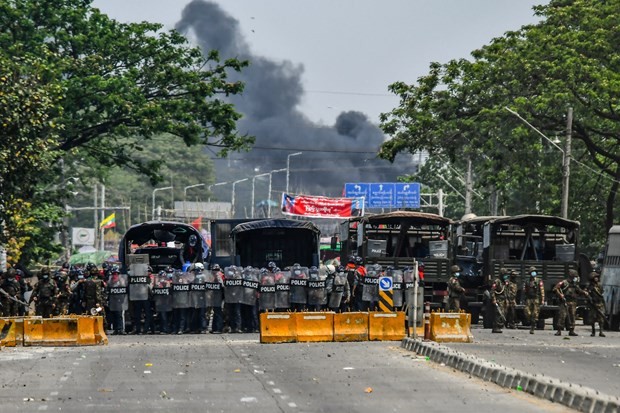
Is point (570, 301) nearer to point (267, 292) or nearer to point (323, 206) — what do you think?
point (267, 292)

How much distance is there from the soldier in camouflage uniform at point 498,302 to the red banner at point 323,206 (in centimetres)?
6091

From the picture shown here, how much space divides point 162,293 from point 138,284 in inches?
25.8

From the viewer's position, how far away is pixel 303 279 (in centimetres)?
3541

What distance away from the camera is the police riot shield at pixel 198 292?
34.7m

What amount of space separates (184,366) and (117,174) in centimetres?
13023

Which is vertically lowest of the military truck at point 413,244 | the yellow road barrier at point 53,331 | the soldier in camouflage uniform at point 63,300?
the yellow road barrier at point 53,331

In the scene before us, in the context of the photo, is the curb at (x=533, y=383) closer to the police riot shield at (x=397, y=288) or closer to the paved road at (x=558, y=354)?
the paved road at (x=558, y=354)

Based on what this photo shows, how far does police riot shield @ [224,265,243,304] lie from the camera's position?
34875mm

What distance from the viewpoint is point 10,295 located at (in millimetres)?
34406

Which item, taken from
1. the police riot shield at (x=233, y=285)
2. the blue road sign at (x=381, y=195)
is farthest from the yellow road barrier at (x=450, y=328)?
the blue road sign at (x=381, y=195)

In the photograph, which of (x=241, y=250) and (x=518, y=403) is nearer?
(x=518, y=403)

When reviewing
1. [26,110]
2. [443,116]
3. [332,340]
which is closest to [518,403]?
[332,340]

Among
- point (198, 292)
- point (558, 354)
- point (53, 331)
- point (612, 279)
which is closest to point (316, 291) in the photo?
point (198, 292)

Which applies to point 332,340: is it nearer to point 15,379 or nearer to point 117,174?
point 15,379
